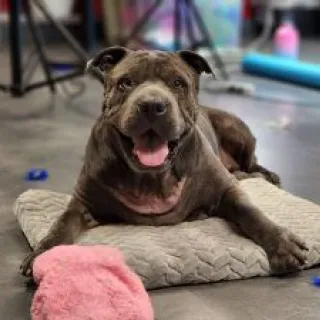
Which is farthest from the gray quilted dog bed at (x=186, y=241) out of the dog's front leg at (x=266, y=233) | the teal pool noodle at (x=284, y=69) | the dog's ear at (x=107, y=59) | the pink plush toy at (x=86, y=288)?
the teal pool noodle at (x=284, y=69)

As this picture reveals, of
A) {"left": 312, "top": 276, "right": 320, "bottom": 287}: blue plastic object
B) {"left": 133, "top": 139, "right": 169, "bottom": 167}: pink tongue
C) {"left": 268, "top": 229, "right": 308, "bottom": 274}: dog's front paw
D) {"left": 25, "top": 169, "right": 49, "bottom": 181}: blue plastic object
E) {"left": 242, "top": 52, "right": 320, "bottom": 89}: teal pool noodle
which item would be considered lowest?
{"left": 242, "top": 52, "right": 320, "bottom": 89}: teal pool noodle

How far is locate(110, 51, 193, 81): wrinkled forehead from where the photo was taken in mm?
2061

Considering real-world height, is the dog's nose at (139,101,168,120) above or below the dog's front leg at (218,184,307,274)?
above

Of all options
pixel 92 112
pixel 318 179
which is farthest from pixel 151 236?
pixel 92 112

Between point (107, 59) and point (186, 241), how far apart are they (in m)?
0.58

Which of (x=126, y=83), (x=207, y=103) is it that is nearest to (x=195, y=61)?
(x=126, y=83)

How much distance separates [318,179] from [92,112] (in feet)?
5.79

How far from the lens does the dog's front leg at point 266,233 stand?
1.96 metres

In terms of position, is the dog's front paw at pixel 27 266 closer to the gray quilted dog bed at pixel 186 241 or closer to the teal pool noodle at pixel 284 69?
the gray quilted dog bed at pixel 186 241

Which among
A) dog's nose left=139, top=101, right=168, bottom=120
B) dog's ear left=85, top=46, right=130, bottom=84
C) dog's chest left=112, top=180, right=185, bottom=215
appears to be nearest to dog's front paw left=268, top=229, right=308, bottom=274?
dog's chest left=112, top=180, right=185, bottom=215

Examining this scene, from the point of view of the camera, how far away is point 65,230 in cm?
205

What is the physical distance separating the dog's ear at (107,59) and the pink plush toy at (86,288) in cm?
62

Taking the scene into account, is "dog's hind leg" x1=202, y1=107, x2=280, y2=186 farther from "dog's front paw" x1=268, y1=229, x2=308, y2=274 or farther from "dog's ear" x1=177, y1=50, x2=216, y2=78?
"dog's front paw" x1=268, y1=229, x2=308, y2=274

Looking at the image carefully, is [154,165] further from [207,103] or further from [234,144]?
[207,103]
